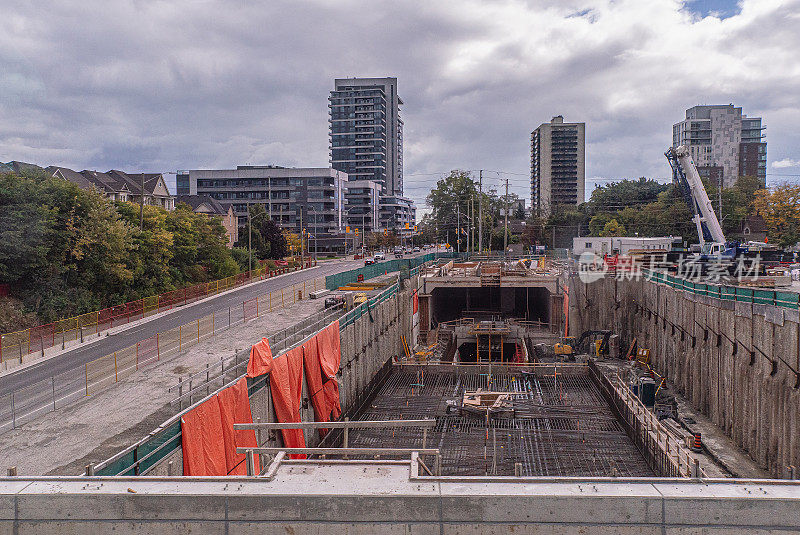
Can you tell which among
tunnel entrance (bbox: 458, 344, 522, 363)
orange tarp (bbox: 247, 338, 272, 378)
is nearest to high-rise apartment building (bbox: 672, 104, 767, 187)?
tunnel entrance (bbox: 458, 344, 522, 363)

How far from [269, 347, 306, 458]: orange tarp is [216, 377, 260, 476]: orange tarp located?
2146 mm

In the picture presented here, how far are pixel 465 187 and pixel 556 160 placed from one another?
79168 millimetres

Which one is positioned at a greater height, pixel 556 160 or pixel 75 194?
pixel 556 160

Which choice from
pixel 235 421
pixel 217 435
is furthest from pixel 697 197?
pixel 217 435

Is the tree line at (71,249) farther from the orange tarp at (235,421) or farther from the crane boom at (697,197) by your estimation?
the crane boom at (697,197)

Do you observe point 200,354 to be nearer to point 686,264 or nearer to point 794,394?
point 794,394

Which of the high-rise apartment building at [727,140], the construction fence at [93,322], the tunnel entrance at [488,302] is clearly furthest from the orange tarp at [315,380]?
the high-rise apartment building at [727,140]

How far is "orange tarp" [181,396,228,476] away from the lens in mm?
11305

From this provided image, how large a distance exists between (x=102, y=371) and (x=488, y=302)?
119ft

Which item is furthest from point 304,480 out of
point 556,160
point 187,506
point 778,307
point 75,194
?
point 556,160

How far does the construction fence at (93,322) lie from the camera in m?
26.3

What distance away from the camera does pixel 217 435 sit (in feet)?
41.3

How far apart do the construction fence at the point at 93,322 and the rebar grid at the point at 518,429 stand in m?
16.7

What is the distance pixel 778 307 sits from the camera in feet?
54.9
